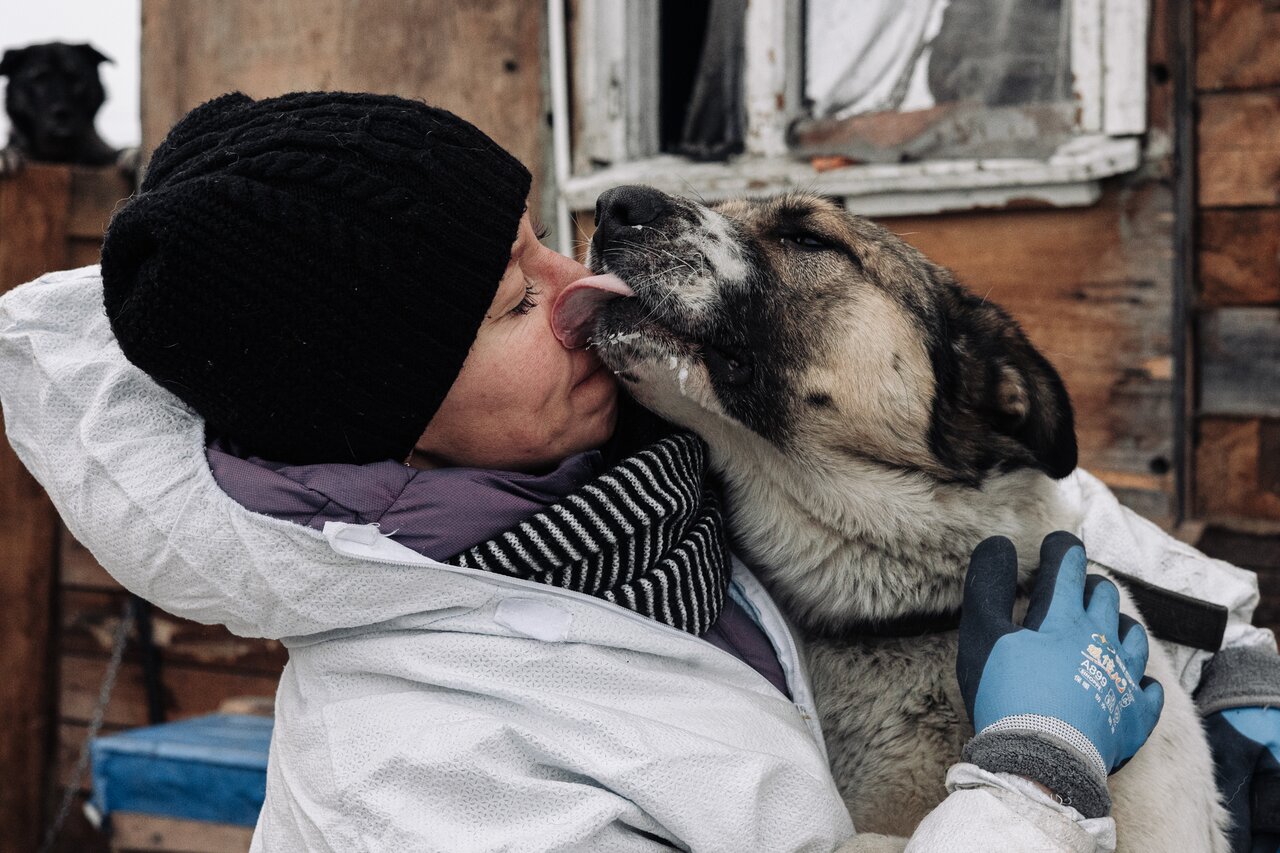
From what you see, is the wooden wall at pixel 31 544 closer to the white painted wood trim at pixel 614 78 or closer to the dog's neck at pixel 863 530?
the white painted wood trim at pixel 614 78

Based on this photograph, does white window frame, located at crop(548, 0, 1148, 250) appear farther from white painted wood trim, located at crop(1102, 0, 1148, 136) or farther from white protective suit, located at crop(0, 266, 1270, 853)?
white protective suit, located at crop(0, 266, 1270, 853)

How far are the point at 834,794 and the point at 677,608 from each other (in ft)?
1.12

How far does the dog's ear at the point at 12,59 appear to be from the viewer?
5109 millimetres

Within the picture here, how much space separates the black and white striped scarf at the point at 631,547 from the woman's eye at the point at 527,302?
0.28 meters

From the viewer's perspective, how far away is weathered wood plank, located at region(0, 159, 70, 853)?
4629mm

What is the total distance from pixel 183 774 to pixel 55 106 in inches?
121

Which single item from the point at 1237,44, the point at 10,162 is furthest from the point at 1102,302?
the point at 10,162

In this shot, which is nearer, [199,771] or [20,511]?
[199,771]

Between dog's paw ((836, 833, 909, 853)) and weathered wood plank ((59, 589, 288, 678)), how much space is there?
351 cm

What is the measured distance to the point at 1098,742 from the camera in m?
1.46

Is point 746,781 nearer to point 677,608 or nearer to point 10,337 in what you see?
point 677,608

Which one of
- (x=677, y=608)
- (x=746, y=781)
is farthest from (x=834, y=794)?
(x=677, y=608)

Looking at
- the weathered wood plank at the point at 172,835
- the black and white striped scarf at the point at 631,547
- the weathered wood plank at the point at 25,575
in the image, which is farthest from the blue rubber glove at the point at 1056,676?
the weathered wood plank at the point at 25,575

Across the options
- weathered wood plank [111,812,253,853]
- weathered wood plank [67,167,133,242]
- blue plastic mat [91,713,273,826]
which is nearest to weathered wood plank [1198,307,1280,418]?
blue plastic mat [91,713,273,826]
